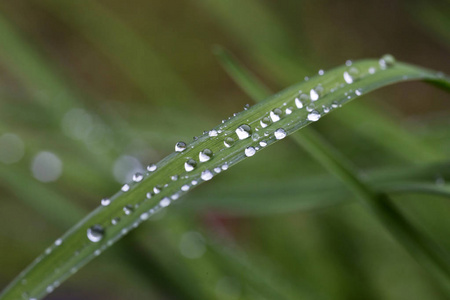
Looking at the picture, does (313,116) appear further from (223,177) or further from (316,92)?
(223,177)

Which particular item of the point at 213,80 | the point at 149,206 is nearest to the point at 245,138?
the point at 149,206

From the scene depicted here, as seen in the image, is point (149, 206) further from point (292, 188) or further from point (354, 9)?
point (354, 9)

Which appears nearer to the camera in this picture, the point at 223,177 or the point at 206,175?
the point at 206,175

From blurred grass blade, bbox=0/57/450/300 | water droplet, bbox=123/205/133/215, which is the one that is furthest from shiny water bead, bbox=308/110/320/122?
water droplet, bbox=123/205/133/215

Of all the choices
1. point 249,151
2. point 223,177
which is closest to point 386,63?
point 249,151

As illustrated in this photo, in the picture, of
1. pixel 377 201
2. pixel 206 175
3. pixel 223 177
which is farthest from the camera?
pixel 223 177

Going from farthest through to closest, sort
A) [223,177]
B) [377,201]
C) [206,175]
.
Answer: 1. [223,177]
2. [377,201]
3. [206,175]

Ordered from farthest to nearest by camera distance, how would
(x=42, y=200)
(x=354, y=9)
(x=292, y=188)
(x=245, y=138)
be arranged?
1. (x=354, y=9)
2. (x=42, y=200)
3. (x=292, y=188)
4. (x=245, y=138)
